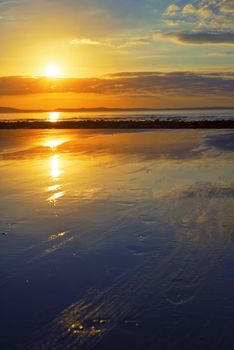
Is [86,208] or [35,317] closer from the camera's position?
[35,317]

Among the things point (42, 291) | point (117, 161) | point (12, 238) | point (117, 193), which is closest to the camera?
point (42, 291)

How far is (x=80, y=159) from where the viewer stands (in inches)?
744

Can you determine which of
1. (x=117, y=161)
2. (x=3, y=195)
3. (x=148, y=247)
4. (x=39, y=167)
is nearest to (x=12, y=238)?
(x=148, y=247)

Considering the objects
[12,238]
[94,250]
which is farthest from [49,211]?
[94,250]

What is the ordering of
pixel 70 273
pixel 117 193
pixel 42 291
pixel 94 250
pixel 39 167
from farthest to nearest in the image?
pixel 39 167 → pixel 117 193 → pixel 94 250 → pixel 70 273 → pixel 42 291

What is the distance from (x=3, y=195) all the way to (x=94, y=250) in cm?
504

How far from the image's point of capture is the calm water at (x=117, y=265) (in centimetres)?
438

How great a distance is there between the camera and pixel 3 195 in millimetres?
11211

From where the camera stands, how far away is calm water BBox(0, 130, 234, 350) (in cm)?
438

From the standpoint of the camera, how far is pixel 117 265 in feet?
20.2

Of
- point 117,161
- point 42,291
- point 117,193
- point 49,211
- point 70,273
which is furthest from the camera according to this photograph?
point 117,161

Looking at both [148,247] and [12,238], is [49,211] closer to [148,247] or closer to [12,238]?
[12,238]

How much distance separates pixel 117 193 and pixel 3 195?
2745 mm

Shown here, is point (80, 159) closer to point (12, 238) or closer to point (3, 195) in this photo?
point (3, 195)
